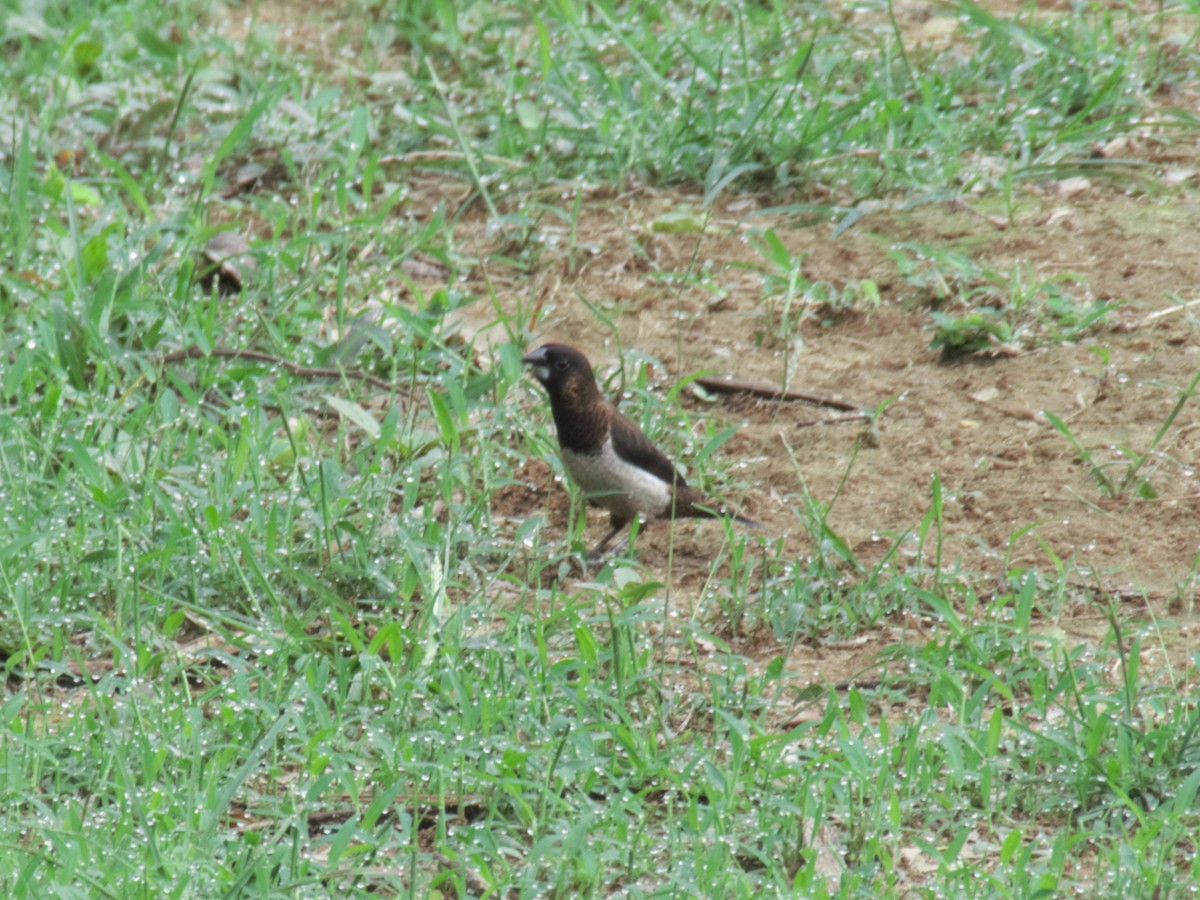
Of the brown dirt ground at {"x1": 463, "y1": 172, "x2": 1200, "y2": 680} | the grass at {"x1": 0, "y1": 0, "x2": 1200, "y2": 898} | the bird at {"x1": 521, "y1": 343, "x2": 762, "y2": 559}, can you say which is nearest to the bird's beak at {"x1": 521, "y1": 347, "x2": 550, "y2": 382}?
the bird at {"x1": 521, "y1": 343, "x2": 762, "y2": 559}

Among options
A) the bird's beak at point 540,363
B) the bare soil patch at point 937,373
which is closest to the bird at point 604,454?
the bird's beak at point 540,363

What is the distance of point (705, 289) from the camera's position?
246 inches

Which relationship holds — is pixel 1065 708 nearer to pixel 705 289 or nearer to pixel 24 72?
pixel 705 289

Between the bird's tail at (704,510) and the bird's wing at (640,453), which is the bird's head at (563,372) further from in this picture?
the bird's tail at (704,510)

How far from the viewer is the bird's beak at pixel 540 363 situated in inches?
203

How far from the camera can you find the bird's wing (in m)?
5.05

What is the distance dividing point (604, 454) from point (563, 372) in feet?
0.96

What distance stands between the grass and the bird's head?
0.22m

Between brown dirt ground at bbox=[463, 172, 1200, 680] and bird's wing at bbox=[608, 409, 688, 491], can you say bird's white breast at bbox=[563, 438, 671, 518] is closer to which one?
bird's wing at bbox=[608, 409, 688, 491]

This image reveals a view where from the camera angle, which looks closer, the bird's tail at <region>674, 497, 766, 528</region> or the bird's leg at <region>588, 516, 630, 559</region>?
the bird's tail at <region>674, 497, 766, 528</region>

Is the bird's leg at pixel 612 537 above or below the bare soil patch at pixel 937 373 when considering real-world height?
below

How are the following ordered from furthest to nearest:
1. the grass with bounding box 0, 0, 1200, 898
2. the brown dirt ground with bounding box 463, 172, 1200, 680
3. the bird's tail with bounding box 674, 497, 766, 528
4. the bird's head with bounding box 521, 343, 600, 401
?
1. the bird's head with bounding box 521, 343, 600, 401
2. the bird's tail with bounding box 674, 497, 766, 528
3. the brown dirt ground with bounding box 463, 172, 1200, 680
4. the grass with bounding box 0, 0, 1200, 898

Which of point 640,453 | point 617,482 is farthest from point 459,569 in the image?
point 640,453

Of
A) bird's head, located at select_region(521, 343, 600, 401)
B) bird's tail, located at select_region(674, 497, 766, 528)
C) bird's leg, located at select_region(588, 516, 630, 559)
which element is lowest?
bird's leg, located at select_region(588, 516, 630, 559)
